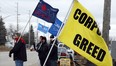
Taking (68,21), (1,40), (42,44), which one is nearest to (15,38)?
(42,44)

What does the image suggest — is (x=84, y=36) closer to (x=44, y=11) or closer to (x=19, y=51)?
(x=44, y=11)

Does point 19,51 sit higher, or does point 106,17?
point 106,17

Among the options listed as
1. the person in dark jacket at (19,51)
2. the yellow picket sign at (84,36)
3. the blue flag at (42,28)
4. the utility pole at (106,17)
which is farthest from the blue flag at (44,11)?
the blue flag at (42,28)

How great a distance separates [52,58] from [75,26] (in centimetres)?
672

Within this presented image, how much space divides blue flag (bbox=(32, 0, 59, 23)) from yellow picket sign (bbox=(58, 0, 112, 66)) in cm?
344

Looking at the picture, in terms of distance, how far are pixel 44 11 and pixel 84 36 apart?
12.8 ft

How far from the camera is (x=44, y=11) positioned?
→ 12391mm

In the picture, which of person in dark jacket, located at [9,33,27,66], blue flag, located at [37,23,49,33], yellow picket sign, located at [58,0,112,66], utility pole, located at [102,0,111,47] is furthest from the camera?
blue flag, located at [37,23,49,33]

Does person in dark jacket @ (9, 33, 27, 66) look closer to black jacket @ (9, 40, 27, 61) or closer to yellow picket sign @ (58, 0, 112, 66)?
black jacket @ (9, 40, 27, 61)

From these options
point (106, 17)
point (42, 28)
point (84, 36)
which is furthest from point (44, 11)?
point (42, 28)

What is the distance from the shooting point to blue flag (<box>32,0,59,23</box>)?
12.2m

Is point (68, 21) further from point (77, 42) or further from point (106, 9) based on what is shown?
point (106, 9)

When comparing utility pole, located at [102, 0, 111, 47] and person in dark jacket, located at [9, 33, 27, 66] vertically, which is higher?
utility pole, located at [102, 0, 111, 47]

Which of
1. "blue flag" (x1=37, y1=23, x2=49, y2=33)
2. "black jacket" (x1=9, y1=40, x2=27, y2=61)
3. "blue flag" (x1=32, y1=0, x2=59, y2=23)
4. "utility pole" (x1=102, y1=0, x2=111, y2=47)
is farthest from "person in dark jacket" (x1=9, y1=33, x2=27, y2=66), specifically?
"blue flag" (x1=37, y1=23, x2=49, y2=33)
